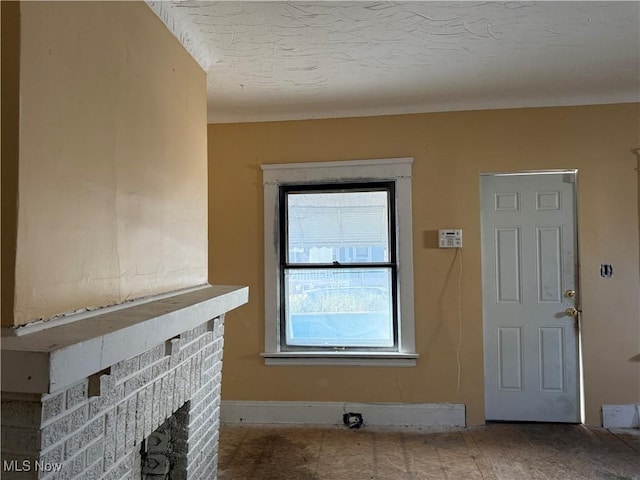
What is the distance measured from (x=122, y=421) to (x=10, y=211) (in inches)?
27.1

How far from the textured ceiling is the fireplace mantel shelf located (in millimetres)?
1363

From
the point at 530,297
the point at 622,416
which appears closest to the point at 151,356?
the point at 530,297

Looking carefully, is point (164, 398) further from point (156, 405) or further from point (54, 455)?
point (54, 455)

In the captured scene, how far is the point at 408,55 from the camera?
2248 mm

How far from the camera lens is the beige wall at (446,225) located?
2885 mm

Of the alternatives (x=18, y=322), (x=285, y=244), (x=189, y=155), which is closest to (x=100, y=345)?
(x=18, y=322)

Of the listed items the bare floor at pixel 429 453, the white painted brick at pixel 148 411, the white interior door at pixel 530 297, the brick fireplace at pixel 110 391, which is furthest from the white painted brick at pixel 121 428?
the white interior door at pixel 530 297

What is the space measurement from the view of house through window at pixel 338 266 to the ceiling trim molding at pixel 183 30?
4.05 ft

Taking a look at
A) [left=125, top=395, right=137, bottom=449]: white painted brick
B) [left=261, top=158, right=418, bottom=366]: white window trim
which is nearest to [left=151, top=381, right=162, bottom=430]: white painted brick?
[left=125, top=395, right=137, bottom=449]: white painted brick

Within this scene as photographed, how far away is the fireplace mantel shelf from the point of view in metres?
0.78

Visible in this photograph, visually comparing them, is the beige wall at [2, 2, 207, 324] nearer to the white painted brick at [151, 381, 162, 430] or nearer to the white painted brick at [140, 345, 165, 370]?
the white painted brick at [140, 345, 165, 370]

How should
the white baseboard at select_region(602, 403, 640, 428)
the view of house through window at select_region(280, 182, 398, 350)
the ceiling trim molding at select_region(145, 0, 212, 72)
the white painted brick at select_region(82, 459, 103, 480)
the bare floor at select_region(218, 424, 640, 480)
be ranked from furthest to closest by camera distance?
the view of house through window at select_region(280, 182, 398, 350), the white baseboard at select_region(602, 403, 640, 428), the bare floor at select_region(218, 424, 640, 480), the ceiling trim molding at select_region(145, 0, 212, 72), the white painted brick at select_region(82, 459, 103, 480)

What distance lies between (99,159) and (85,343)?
1.96 ft

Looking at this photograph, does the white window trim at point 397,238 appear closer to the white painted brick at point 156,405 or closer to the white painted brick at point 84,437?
the white painted brick at point 156,405
